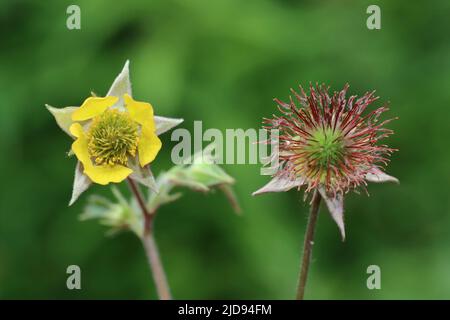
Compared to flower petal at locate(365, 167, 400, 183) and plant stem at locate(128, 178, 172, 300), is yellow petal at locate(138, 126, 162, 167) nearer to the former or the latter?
plant stem at locate(128, 178, 172, 300)

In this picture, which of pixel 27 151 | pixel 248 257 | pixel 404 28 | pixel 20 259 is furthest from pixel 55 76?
pixel 404 28

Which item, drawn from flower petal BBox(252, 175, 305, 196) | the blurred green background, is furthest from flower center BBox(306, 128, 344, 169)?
the blurred green background

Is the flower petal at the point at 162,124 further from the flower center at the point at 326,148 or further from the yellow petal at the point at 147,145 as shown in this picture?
the flower center at the point at 326,148

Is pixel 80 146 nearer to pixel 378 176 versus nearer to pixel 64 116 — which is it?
pixel 64 116

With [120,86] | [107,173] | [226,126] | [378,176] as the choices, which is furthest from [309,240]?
[226,126]

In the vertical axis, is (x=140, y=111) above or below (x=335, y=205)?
above
